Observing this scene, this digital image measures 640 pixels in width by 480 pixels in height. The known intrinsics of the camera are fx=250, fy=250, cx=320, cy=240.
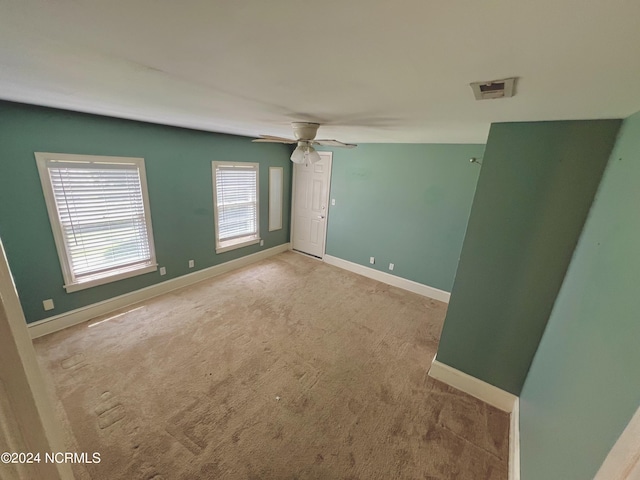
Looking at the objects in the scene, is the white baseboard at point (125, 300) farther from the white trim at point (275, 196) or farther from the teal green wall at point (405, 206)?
the teal green wall at point (405, 206)

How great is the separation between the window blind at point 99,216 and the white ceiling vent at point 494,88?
3.42 m

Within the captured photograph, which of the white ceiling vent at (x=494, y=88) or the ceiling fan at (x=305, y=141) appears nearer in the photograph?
the white ceiling vent at (x=494, y=88)

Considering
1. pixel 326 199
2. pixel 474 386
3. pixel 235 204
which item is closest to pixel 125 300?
pixel 235 204

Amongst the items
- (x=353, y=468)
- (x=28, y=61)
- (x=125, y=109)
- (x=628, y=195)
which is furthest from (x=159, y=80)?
(x=353, y=468)

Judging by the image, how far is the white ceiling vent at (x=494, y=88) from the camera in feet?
3.38

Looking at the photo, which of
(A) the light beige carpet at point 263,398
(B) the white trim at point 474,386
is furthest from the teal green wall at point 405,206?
(B) the white trim at point 474,386

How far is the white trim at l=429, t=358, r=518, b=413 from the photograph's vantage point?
2.13 metres

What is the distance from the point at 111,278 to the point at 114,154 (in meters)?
1.44

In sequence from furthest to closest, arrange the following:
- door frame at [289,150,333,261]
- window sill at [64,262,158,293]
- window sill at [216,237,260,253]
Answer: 1. door frame at [289,150,333,261]
2. window sill at [216,237,260,253]
3. window sill at [64,262,158,293]

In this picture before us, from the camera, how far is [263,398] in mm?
2086

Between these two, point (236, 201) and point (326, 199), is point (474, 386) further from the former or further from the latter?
point (236, 201)

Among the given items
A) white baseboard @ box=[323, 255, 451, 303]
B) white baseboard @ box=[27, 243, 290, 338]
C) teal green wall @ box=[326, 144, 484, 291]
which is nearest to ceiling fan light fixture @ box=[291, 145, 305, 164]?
teal green wall @ box=[326, 144, 484, 291]

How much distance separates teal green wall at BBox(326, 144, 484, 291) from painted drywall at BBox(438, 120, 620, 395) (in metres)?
1.53

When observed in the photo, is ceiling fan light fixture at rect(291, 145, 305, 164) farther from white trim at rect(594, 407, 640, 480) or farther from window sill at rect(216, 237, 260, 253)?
window sill at rect(216, 237, 260, 253)
